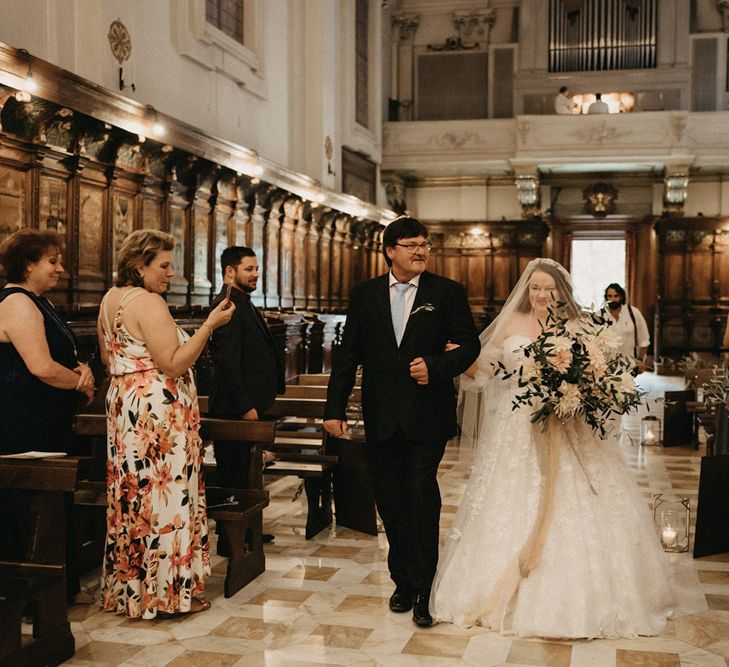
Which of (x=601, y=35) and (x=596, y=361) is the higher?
(x=601, y=35)

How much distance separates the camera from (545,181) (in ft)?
66.8

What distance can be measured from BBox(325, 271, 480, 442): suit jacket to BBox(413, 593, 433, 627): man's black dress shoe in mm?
671

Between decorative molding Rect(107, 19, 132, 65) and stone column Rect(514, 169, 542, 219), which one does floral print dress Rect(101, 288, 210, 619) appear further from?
stone column Rect(514, 169, 542, 219)

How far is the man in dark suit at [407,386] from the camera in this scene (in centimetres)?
385

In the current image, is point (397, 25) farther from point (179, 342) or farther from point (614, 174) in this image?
point (179, 342)

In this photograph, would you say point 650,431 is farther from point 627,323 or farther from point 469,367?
point 469,367

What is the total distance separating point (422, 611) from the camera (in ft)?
12.6

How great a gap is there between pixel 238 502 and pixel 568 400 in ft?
5.66

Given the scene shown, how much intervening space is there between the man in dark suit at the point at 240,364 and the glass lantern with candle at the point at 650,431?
5.40 metres

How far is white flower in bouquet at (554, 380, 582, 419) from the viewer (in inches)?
155

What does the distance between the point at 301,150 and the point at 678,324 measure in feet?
29.2

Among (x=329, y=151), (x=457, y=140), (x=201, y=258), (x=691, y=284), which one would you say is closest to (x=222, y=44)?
(x=201, y=258)

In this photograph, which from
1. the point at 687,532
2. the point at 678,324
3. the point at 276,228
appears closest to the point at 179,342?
the point at 687,532

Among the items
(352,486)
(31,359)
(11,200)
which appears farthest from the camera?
(11,200)
